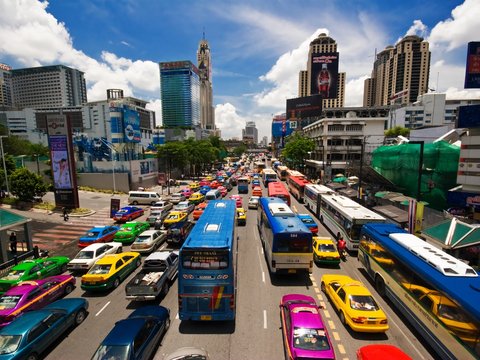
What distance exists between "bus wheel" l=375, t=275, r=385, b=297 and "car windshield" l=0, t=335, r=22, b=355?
1569 centimetres

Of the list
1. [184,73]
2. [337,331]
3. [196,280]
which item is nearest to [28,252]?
[196,280]

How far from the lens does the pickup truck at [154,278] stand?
39.9 feet

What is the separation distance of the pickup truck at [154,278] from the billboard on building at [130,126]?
38183 mm

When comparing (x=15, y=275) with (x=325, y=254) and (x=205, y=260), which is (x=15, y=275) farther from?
(x=325, y=254)

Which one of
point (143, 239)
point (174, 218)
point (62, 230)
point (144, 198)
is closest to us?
point (143, 239)

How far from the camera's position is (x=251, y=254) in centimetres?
1900

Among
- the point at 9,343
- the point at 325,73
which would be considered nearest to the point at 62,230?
the point at 9,343

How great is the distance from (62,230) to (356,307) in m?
27.3

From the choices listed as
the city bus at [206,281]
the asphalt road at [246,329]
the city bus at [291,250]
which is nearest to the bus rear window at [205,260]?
the city bus at [206,281]

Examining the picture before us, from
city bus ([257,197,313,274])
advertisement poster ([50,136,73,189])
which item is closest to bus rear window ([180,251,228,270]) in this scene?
city bus ([257,197,313,274])

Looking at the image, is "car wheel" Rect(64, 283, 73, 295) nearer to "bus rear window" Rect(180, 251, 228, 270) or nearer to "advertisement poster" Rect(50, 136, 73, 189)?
"bus rear window" Rect(180, 251, 228, 270)

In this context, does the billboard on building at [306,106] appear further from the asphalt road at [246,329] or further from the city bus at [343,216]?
the asphalt road at [246,329]

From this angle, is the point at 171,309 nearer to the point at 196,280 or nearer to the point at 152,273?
the point at 152,273

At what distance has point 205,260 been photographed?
33.8 ft
